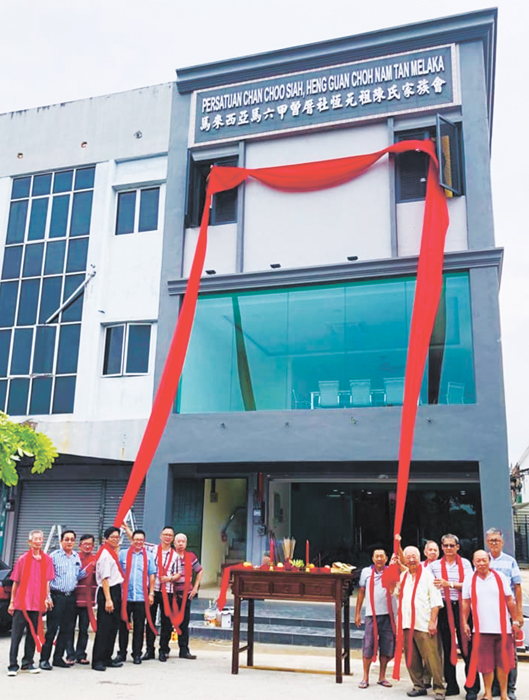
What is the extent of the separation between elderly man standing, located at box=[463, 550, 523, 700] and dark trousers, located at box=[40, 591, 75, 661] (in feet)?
15.2

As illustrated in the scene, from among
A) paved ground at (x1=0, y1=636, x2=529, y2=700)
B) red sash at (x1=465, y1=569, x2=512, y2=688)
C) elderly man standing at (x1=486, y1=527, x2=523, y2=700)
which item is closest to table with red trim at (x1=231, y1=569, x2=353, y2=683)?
paved ground at (x1=0, y1=636, x2=529, y2=700)

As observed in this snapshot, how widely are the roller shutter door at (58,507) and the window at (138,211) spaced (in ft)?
19.4

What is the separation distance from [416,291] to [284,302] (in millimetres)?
3140

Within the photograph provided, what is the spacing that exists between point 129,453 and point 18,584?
6681 mm

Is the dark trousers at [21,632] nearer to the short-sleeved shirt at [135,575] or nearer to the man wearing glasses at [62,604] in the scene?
the man wearing glasses at [62,604]

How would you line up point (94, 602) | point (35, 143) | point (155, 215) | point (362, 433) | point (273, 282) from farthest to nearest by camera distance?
point (35, 143) → point (155, 215) → point (273, 282) → point (362, 433) → point (94, 602)

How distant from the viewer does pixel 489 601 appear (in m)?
7.12

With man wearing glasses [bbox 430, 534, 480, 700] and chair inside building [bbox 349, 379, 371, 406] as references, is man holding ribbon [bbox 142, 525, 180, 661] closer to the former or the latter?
man wearing glasses [bbox 430, 534, 480, 700]

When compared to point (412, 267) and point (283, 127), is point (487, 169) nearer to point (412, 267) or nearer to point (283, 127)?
point (412, 267)

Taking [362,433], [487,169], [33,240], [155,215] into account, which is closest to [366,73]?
[487,169]

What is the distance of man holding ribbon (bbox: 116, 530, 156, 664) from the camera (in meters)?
8.73

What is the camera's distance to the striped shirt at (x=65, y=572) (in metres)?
8.55

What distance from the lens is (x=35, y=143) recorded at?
1759 centimetres

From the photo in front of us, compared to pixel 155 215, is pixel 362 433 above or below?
below
